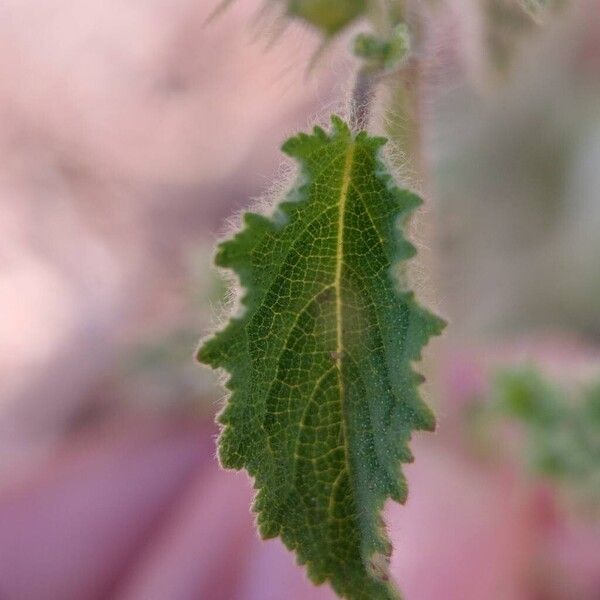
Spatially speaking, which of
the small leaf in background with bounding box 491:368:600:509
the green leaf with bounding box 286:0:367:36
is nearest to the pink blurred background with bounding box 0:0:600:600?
the small leaf in background with bounding box 491:368:600:509

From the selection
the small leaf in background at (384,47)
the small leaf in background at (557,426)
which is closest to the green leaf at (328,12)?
the small leaf in background at (384,47)

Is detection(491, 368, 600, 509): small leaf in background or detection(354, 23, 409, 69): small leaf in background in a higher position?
detection(491, 368, 600, 509): small leaf in background

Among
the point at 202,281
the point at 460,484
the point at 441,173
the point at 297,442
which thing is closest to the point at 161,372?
the point at 202,281

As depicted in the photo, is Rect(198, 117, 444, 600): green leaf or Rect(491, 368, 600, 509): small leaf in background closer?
Rect(198, 117, 444, 600): green leaf

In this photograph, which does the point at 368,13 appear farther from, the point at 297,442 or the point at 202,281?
the point at 202,281

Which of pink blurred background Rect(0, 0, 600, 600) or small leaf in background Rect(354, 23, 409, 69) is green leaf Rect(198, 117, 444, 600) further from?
pink blurred background Rect(0, 0, 600, 600)

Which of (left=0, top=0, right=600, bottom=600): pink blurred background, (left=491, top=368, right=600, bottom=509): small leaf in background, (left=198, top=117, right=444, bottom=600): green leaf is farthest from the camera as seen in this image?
(left=0, top=0, right=600, bottom=600): pink blurred background
